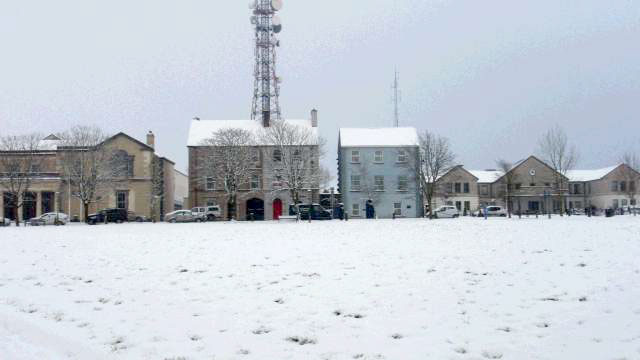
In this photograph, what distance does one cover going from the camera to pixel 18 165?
51438 mm

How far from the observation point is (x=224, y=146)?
5344 centimetres

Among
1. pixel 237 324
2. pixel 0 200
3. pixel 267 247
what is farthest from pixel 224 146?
pixel 237 324

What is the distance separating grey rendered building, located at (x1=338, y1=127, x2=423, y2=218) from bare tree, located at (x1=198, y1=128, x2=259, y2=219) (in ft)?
37.1

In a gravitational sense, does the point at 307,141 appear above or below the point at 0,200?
above

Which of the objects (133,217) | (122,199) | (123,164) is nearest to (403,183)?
(133,217)

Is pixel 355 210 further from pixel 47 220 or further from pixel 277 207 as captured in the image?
pixel 47 220

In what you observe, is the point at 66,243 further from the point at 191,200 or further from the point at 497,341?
the point at 191,200

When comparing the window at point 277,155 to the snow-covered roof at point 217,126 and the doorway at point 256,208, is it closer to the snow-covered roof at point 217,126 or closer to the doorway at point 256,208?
the snow-covered roof at point 217,126

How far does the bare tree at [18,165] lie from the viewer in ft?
167

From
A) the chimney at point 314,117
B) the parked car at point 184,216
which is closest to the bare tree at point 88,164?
the parked car at point 184,216

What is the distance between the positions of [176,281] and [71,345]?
457 centimetres

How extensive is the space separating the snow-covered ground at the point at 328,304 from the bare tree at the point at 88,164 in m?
33.6

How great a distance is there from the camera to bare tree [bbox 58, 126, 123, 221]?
48.6 m

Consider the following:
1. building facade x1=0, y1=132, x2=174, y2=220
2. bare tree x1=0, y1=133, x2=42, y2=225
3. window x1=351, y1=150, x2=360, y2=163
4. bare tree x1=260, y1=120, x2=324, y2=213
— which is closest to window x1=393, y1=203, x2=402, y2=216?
window x1=351, y1=150, x2=360, y2=163
